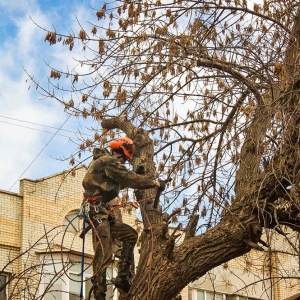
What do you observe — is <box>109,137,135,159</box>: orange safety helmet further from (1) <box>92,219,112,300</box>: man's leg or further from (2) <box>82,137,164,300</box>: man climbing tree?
(1) <box>92,219,112,300</box>: man's leg

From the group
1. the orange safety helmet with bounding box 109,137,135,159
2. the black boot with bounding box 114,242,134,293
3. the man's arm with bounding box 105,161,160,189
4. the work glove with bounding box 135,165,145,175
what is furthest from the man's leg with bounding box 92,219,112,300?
the orange safety helmet with bounding box 109,137,135,159

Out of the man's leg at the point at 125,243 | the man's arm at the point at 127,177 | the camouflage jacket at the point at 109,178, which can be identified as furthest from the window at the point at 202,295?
the man's arm at the point at 127,177

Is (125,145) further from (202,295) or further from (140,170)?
(202,295)

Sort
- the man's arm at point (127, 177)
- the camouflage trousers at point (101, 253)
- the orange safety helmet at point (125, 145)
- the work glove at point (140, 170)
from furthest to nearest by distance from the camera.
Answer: the work glove at point (140, 170) → the orange safety helmet at point (125, 145) → the man's arm at point (127, 177) → the camouflage trousers at point (101, 253)

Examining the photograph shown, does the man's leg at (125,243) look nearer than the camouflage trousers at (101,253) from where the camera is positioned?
No

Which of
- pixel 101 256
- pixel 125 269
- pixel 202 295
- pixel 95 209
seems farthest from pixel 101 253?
pixel 202 295

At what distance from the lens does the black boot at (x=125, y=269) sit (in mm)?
10711

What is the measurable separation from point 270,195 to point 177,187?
277 cm

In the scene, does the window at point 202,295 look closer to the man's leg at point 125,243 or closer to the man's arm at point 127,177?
the man's leg at point 125,243

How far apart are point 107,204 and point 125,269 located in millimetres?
864

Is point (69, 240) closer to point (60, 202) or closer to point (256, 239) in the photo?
point (60, 202)

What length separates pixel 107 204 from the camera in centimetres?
1096

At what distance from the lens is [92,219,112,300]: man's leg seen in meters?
10.6

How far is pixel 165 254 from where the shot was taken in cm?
1012
